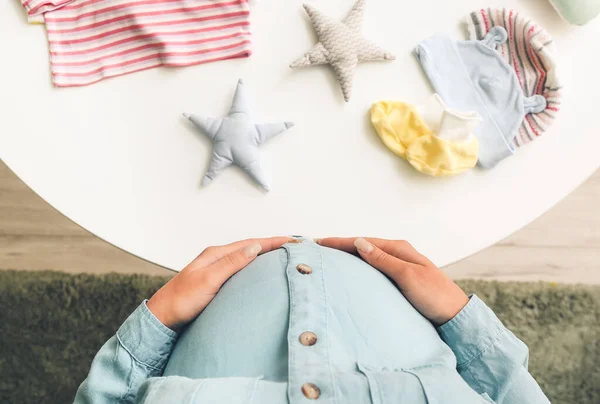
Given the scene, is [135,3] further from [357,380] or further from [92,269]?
[92,269]

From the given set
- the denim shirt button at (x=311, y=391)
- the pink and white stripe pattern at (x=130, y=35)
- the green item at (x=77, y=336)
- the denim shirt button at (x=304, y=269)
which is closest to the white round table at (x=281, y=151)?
the pink and white stripe pattern at (x=130, y=35)

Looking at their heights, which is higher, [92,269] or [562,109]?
[562,109]

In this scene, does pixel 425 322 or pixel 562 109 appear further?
pixel 562 109

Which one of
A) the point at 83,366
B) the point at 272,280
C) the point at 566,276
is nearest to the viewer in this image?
the point at 272,280

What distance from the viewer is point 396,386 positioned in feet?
1.27

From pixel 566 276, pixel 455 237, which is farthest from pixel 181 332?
pixel 566 276

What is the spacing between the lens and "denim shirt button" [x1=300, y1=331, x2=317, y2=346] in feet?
1.40

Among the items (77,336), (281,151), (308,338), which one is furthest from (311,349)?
(77,336)

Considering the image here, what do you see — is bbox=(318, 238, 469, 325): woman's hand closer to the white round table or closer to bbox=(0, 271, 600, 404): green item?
the white round table

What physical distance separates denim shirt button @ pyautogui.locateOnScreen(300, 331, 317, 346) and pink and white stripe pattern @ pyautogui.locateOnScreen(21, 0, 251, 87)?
0.34m

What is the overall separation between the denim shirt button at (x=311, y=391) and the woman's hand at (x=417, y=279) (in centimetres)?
18

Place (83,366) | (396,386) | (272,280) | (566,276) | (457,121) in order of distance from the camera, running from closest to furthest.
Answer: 1. (396,386)
2. (272,280)
3. (457,121)
4. (83,366)
5. (566,276)

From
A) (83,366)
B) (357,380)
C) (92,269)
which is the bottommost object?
(83,366)

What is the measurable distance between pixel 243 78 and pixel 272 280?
250 mm
